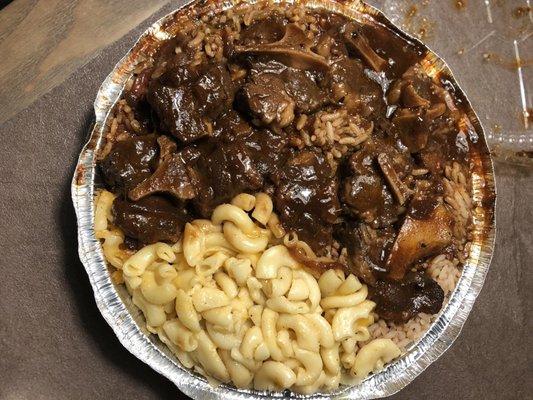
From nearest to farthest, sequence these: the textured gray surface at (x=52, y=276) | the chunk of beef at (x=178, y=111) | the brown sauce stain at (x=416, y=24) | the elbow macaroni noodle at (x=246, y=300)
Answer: the chunk of beef at (x=178, y=111) → the elbow macaroni noodle at (x=246, y=300) → the textured gray surface at (x=52, y=276) → the brown sauce stain at (x=416, y=24)

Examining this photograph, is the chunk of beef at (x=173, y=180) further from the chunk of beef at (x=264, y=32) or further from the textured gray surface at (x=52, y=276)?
the textured gray surface at (x=52, y=276)

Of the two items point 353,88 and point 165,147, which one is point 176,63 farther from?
point 353,88

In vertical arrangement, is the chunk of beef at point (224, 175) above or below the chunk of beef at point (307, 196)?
above

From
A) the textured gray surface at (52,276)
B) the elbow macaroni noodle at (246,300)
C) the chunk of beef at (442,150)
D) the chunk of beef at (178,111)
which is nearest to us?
the chunk of beef at (178,111)

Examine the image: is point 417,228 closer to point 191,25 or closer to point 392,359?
point 392,359

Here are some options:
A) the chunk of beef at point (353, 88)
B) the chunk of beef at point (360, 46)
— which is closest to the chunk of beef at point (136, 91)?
the chunk of beef at point (353, 88)

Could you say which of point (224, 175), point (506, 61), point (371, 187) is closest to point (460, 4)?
point (506, 61)

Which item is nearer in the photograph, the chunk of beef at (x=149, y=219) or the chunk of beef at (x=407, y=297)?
the chunk of beef at (x=149, y=219)

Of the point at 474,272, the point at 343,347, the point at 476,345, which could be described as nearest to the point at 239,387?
the point at 343,347
